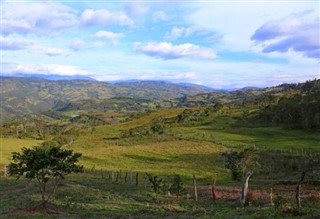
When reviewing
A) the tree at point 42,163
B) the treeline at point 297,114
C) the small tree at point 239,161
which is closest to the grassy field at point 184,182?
the small tree at point 239,161

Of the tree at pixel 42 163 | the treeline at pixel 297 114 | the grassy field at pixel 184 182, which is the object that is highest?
the treeline at pixel 297 114

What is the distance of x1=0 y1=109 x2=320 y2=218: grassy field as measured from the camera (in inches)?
1081

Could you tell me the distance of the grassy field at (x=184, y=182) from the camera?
27.5 m

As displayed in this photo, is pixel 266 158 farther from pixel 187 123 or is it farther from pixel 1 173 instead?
pixel 187 123

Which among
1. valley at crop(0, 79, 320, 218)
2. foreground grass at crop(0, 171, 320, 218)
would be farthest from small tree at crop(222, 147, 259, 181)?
foreground grass at crop(0, 171, 320, 218)

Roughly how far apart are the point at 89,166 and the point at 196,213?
44.3 meters

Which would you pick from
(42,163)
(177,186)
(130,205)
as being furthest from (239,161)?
(42,163)

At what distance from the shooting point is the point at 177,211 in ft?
92.2

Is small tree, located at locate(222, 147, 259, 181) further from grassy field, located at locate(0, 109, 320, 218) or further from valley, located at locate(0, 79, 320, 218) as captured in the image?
grassy field, located at locate(0, 109, 320, 218)

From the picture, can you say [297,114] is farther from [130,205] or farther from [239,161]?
[130,205]

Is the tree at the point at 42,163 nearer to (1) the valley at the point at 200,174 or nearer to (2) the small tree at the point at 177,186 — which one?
(1) the valley at the point at 200,174

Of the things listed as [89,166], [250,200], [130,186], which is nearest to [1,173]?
[89,166]

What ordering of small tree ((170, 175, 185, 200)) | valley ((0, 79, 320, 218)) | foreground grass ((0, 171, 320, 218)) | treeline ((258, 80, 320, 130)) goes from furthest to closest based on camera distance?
treeline ((258, 80, 320, 130))
small tree ((170, 175, 185, 200))
valley ((0, 79, 320, 218))
foreground grass ((0, 171, 320, 218))

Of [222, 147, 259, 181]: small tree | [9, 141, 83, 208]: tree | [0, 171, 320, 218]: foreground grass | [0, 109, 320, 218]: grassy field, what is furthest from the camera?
[222, 147, 259, 181]: small tree
